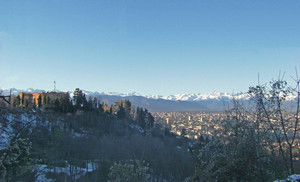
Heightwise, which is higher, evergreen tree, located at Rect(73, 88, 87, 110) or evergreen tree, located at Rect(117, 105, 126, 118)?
evergreen tree, located at Rect(73, 88, 87, 110)

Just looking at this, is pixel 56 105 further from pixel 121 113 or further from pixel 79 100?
pixel 121 113

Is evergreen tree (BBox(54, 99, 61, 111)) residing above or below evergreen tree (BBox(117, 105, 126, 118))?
above

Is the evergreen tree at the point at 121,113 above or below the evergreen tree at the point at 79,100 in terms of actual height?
below

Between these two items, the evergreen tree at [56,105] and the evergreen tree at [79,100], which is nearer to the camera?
the evergreen tree at [56,105]

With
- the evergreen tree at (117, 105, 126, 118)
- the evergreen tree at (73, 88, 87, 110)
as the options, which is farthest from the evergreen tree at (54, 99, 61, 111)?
the evergreen tree at (117, 105, 126, 118)

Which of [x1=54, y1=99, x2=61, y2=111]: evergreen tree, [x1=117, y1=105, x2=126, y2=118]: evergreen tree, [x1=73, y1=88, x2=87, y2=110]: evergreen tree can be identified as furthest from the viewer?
[x1=117, y1=105, x2=126, y2=118]: evergreen tree

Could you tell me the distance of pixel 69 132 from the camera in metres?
40.6

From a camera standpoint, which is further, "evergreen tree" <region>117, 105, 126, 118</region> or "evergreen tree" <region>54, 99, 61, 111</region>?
"evergreen tree" <region>117, 105, 126, 118</region>

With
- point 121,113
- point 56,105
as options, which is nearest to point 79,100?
point 56,105

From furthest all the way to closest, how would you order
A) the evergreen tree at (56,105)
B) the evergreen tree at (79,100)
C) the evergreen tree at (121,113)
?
the evergreen tree at (121,113)
the evergreen tree at (79,100)
the evergreen tree at (56,105)

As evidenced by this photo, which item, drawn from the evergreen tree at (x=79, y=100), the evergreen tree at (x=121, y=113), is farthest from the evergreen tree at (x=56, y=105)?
the evergreen tree at (x=121, y=113)

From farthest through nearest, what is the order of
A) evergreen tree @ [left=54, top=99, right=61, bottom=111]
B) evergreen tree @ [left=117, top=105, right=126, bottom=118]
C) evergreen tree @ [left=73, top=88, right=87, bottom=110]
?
1. evergreen tree @ [left=117, top=105, right=126, bottom=118]
2. evergreen tree @ [left=73, top=88, right=87, bottom=110]
3. evergreen tree @ [left=54, top=99, right=61, bottom=111]

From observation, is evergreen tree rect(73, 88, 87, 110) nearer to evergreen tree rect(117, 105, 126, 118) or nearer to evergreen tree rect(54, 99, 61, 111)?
evergreen tree rect(54, 99, 61, 111)

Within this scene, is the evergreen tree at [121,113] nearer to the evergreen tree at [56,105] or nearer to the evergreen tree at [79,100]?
the evergreen tree at [79,100]
